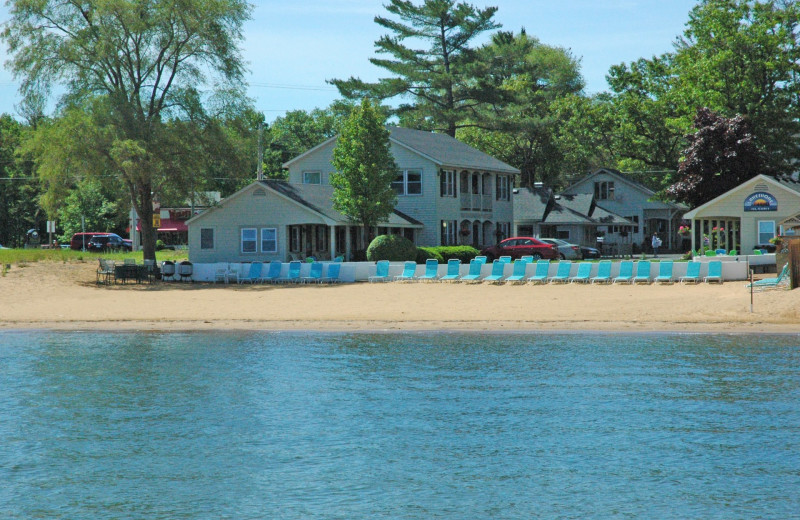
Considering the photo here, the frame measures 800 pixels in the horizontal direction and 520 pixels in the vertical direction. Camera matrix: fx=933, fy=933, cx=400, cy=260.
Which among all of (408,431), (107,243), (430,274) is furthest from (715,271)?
(107,243)

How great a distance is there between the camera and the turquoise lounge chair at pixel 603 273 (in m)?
38.7

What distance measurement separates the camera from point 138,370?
23047mm

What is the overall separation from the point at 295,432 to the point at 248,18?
3493cm

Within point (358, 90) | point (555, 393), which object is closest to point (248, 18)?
point (358, 90)

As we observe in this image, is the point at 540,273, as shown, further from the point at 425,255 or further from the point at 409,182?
the point at 409,182

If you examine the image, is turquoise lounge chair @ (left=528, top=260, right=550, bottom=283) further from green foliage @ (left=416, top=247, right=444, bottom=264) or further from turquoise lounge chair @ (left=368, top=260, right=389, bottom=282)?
green foliage @ (left=416, top=247, right=444, bottom=264)

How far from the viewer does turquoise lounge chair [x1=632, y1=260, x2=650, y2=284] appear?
38.2m

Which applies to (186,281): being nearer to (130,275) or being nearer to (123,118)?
(130,275)

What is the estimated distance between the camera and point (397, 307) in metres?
33.0

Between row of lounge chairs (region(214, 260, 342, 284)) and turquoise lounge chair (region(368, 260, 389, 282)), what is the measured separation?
169 centimetres

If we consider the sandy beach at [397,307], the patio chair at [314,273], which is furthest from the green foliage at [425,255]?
the sandy beach at [397,307]

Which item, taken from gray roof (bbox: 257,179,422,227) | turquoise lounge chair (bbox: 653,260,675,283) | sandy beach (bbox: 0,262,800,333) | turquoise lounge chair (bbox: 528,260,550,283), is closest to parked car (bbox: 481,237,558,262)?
gray roof (bbox: 257,179,422,227)

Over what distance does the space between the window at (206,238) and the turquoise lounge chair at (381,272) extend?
12036mm

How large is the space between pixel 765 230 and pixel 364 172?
779 inches
